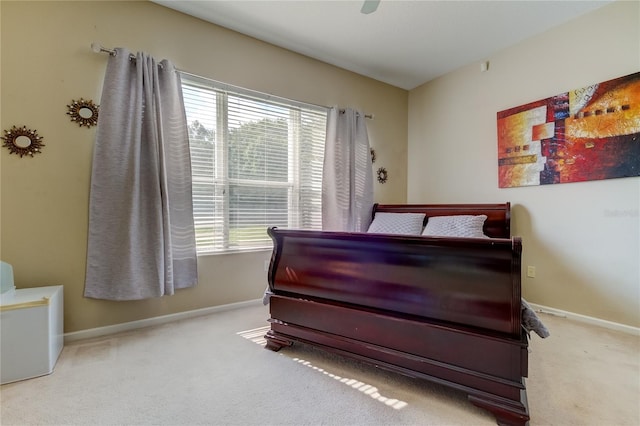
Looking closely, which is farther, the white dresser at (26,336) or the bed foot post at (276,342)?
the bed foot post at (276,342)

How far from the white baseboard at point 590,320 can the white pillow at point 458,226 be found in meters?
0.90

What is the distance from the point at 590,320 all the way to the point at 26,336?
4.15 meters

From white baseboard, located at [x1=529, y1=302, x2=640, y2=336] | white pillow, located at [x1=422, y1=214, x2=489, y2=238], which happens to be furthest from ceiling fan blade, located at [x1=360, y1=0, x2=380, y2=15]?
white baseboard, located at [x1=529, y1=302, x2=640, y2=336]

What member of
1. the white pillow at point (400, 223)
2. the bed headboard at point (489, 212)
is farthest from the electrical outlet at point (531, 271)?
the white pillow at point (400, 223)

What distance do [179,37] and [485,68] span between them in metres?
3.25

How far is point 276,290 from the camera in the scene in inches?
83.7

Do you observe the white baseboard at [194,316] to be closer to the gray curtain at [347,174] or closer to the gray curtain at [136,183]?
the gray curtain at [136,183]

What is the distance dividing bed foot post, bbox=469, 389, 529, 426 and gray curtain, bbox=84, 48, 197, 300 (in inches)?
90.4

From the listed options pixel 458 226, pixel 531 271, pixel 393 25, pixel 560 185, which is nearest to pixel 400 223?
pixel 458 226

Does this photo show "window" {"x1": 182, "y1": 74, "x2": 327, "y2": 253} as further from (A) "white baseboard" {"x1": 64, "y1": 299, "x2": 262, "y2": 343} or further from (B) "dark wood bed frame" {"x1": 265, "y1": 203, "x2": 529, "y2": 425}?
(B) "dark wood bed frame" {"x1": 265, "y1": 203, "x2": 529, "y2": 425}

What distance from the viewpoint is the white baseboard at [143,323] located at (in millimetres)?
2213

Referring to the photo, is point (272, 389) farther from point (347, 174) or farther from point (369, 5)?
point (347, 174)

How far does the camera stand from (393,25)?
284 cm

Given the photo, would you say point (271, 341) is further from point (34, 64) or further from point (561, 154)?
point (561, 154)
